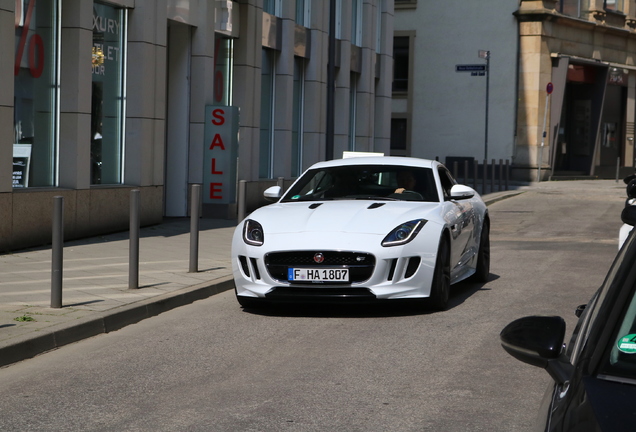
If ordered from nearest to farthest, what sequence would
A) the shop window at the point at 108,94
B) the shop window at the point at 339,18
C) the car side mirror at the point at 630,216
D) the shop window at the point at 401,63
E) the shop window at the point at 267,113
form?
the car side mirror at the point at 630,216 → the shop window at the point at 108,94 → the shop window at the point at 267,113 → the shop window at the point at 339,18 → the shop window at the point at 401,63

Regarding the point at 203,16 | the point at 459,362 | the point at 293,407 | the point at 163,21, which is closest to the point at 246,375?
the point at 293,407

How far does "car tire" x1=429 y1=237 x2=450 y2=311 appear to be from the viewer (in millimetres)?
9156

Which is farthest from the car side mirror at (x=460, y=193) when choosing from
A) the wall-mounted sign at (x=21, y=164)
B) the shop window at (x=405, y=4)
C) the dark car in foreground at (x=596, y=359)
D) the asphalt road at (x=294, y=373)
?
the shop window at (x=405, y=4)

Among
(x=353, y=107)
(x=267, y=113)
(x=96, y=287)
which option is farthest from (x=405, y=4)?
(x=96, y=287)

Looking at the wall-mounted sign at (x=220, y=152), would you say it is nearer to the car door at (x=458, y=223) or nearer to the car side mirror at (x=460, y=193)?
the car door at (x=458, y=223)

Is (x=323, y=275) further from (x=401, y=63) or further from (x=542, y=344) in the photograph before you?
(x=401, y=63)

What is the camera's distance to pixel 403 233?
900 cm

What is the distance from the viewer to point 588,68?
45688 mm

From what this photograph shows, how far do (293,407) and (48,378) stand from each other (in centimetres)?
174

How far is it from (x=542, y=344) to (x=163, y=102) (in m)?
15.8

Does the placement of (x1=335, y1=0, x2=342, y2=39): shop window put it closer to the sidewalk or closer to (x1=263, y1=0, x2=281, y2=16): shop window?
(x1=263, y1=0, x2=281, y2=16): shop window

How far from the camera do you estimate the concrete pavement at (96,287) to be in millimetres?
7699

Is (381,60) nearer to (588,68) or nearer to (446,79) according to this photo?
(446,79)

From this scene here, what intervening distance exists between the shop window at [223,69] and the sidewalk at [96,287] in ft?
20.1
